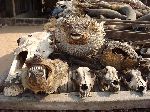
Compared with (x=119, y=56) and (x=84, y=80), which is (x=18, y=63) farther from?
(x=119, y=56)

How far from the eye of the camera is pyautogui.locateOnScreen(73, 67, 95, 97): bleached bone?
Answer: 5852 mm

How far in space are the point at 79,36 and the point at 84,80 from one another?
97cm

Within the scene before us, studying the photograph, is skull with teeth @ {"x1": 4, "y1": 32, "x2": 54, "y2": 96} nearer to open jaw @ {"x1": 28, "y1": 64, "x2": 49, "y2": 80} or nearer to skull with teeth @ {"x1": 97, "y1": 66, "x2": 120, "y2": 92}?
open jaw @ {"x1": 28, "y1": 64, "x2": 49, "y2": 80}

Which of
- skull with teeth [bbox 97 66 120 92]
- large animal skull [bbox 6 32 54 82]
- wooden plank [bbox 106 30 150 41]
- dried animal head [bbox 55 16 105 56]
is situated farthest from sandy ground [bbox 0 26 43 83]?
skull with teeth [bbox 97 66 120 92]

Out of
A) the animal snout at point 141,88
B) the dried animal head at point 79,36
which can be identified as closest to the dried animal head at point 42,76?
the dried animal head at point 79,36

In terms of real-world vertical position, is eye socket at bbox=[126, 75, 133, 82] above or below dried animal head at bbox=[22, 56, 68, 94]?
below

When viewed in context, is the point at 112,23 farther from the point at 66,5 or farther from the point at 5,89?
the point at 5,89

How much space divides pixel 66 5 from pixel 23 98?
15.8ft

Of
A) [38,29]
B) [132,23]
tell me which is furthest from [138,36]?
[38,29]

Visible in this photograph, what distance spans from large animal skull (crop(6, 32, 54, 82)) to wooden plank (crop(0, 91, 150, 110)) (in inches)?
34.9

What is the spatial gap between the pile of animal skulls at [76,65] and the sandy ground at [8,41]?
6.47 ft

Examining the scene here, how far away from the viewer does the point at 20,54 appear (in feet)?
24.4

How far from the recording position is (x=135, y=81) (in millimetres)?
6043

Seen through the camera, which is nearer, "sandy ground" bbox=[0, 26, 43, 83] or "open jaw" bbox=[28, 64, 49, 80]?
"open jaw" bbox=[28, 64, 49, 80]
